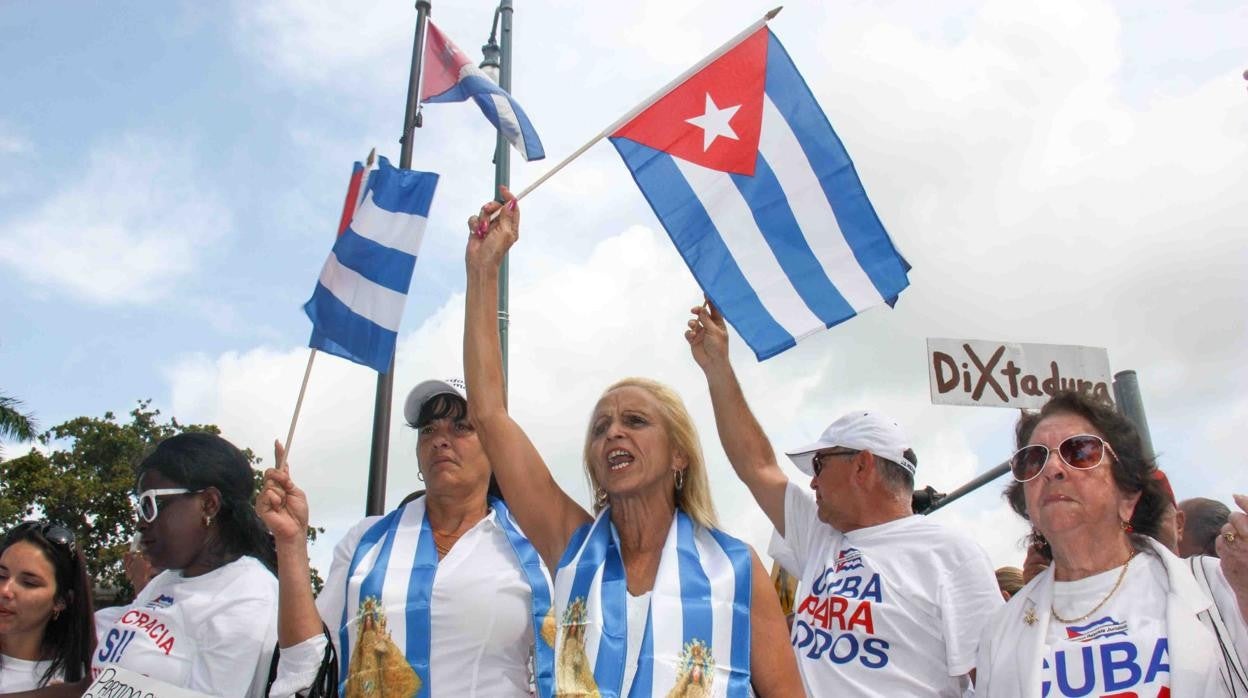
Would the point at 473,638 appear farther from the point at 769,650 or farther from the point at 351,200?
the point at 351,200

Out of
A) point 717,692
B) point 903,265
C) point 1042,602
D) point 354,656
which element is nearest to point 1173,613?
point 1042,602

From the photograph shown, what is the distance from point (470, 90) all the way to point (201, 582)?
282 centimetres

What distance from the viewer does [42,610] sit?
4.12m

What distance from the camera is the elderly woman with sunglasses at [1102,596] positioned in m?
2.48

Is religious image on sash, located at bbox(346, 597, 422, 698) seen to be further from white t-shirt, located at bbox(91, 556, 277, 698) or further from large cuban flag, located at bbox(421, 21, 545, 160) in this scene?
large cuban flag, located at bbox(421, 21, 545, 160)

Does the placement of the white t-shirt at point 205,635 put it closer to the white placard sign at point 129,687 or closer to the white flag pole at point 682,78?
the white placard sign at point 129,687

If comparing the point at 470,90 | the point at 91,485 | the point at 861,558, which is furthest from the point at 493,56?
the point at 91,485

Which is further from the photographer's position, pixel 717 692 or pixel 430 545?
pixel 430 545

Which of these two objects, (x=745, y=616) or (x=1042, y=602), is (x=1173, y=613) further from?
(x=745, y=616)

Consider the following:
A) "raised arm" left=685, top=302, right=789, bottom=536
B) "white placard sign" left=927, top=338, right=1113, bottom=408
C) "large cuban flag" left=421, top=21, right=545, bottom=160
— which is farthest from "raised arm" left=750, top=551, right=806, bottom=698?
"white placard sign" left=927, top=338, right=1113, bottom=408

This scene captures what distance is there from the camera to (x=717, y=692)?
2.75 meters

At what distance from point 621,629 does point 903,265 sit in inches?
83.7

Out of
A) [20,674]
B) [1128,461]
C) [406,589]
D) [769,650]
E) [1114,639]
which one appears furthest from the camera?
[20,674]

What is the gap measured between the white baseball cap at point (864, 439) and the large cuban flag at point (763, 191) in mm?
396
